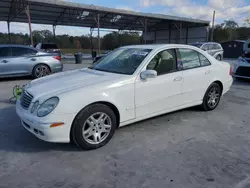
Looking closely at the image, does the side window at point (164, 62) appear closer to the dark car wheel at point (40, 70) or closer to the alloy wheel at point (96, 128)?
the alloy wheel at point (96, 128)

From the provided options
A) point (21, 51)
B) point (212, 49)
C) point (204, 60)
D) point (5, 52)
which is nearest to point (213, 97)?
point (204, 60)

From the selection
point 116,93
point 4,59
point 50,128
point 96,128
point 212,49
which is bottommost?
point 96,128

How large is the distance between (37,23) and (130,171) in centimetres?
2737

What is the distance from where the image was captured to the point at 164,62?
376 centimetres

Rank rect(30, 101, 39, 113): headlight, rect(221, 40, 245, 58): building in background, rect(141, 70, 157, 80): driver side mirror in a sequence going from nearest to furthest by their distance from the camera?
rect(30, 101, 39, 113): headlight, rect(141, 70, 157, 80): driver side mirror, rect(221, 40, 245, 58): building in background

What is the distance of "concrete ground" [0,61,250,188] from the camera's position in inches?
93.0

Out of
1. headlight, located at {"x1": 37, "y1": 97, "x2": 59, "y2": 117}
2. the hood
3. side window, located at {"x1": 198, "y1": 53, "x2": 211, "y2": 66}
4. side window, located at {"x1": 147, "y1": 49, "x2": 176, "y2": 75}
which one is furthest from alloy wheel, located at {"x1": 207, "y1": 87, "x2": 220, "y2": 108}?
headlight, located at {"x1": 37, "y1": 97, "x2": 59, "y2": 117}

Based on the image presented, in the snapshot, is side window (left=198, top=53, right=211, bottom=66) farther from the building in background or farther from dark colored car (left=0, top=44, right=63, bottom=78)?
the building in background

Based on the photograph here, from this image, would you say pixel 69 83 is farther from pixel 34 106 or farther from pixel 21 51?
pixel 21 51

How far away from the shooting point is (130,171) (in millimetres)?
2537

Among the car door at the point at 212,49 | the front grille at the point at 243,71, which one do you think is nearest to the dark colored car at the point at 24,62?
the front grille at the point at 243,71

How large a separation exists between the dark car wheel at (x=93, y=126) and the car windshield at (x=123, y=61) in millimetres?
817

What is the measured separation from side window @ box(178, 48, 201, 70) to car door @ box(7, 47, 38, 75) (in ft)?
22.1

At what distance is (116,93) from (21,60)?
22.4 feet
